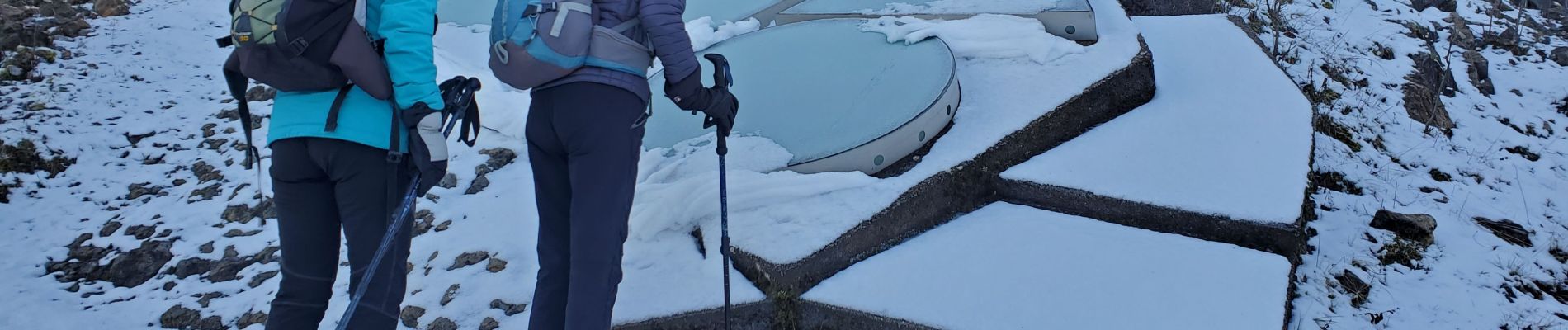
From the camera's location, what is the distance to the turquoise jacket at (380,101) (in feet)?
8.34


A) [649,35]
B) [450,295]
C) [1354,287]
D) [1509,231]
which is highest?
[649,35]

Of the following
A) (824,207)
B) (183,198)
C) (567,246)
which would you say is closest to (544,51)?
(567,246)

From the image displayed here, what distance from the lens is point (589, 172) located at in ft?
8.79

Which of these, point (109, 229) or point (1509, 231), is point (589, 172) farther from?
point (1509, 231)

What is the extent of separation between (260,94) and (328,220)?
368cm

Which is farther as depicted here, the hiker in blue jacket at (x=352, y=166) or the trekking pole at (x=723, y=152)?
the trekking pole at (x=723, y=152)

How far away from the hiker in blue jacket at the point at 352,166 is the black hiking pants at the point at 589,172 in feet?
0.97

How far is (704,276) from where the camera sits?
11.5 feet

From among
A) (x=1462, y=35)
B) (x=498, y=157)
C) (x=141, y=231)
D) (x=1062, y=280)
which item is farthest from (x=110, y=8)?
(x=1462, y=35)

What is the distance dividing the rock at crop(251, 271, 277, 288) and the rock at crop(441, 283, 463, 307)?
2.64 ft

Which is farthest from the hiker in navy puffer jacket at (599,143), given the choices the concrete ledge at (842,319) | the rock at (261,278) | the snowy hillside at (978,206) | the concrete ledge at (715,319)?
the rock at (261,278)

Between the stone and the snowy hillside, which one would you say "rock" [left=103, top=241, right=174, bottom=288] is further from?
the stone

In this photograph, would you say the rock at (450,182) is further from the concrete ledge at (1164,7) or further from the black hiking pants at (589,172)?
the concrete ledge at (1164,7)

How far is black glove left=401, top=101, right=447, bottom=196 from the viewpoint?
265cm
